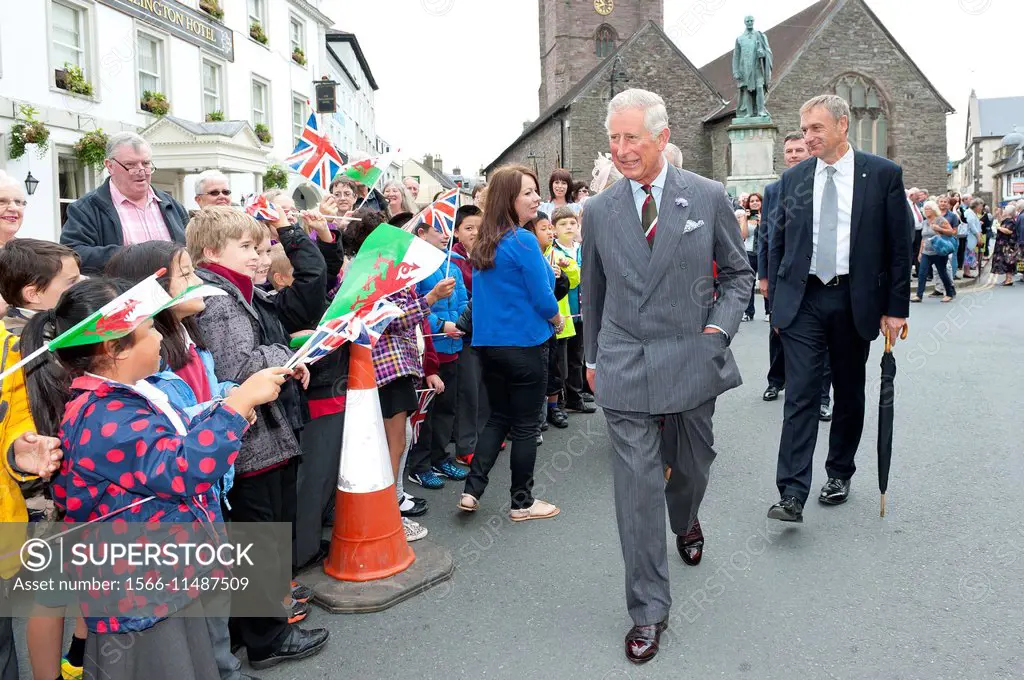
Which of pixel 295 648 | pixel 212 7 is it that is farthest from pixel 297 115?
pixel 295 648

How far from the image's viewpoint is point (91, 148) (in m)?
14.5

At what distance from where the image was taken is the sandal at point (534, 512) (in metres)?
4.73

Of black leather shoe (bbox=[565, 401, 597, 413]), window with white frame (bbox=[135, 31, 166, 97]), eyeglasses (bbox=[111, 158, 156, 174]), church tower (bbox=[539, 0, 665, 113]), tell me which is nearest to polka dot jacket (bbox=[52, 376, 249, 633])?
eyeglasses (bbox=[111, 158, 156, 174])

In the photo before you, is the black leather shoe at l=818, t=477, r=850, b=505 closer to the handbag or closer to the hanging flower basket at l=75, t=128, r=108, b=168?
the handbag

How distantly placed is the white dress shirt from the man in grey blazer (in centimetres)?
139

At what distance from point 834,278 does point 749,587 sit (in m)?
1.90

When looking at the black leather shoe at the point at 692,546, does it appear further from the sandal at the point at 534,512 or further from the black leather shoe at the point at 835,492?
the black leather shoe at the point at 835,492

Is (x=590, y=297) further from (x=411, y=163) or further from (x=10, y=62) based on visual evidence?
(x=411, y=163)

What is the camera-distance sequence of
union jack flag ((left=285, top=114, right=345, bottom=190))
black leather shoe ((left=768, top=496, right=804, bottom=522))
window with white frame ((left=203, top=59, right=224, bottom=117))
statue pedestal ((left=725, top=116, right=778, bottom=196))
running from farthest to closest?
statue pedestal ((left=725, top=116, right=778, bottom=196)) → window with white frame ((left=203, top=59, right=224, bottom=117)) → union jack flag ((left=285, top=114, right=345, bottom=190)) → black leather shoe ((left=768, top=496, right=804, bottom=522))

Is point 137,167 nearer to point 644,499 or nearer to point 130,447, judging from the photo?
point 130,447

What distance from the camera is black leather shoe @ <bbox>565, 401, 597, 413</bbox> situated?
7672 millimetres

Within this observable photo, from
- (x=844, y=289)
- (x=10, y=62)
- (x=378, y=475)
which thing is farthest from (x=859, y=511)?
(x=10, y=62)

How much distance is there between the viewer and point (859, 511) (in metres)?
4.67

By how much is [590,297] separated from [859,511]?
7.69 ft
